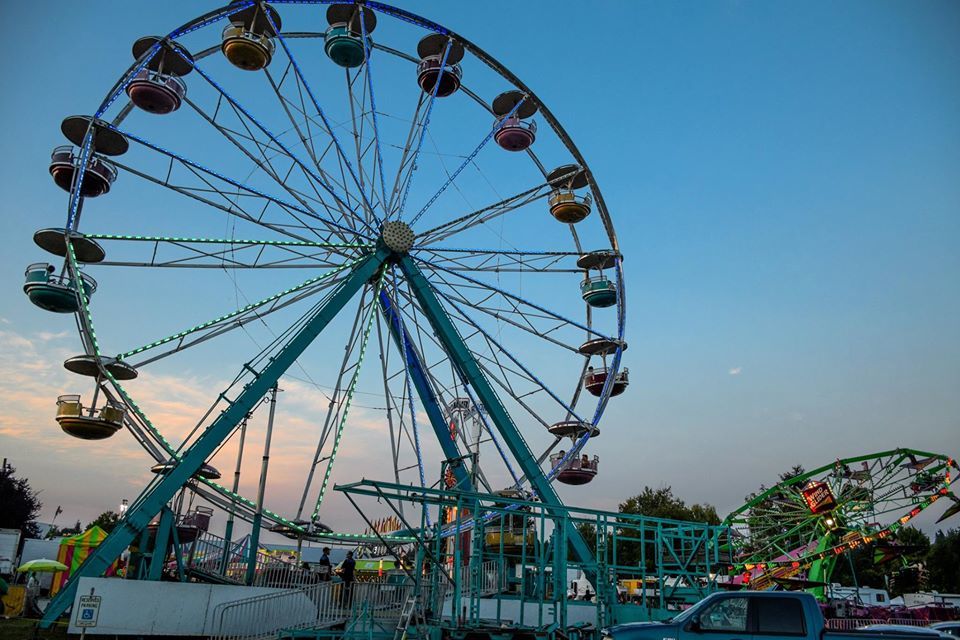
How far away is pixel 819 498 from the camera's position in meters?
33.1

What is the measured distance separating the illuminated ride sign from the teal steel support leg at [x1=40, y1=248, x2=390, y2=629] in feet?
77.2

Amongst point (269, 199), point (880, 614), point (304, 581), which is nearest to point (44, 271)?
point (269, 199)

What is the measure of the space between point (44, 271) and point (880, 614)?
1182 inches

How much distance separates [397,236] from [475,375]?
4938 mm

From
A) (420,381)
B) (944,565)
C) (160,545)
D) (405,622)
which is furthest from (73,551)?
(944,565)

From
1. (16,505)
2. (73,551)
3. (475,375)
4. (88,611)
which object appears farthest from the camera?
(16,505)

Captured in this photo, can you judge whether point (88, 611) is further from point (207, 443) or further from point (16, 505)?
point (16, 505)

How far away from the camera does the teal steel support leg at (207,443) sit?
15875mm

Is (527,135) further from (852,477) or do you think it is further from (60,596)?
(852,477)

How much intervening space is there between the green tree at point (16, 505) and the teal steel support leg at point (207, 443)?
131 ft

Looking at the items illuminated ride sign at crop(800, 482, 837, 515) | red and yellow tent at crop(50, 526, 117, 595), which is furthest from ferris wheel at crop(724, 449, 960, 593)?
red and yellow tent at crop(50, 526, 117, 595)

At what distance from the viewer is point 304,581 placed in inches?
751

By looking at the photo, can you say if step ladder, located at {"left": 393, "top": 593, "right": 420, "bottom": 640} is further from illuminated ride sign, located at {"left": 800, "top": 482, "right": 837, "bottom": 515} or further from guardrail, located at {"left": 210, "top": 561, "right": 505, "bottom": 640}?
illuminated ride sign, located at {"left": 800, "top": 482, "right": 837, "bottom": 515}

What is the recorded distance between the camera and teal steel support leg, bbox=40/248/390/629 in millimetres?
15875
